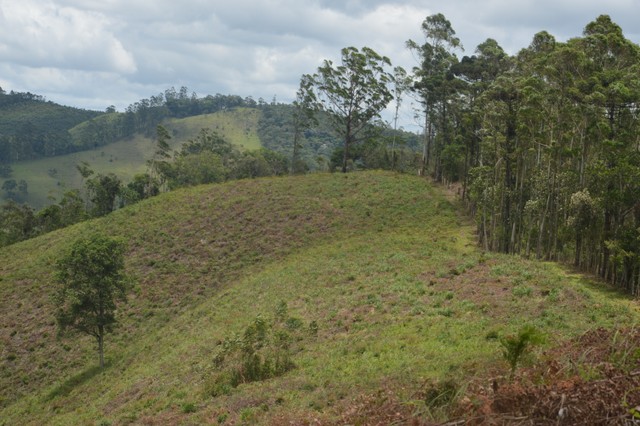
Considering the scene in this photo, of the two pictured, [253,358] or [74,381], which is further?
[74,381]

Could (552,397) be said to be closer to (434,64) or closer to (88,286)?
(88,286)

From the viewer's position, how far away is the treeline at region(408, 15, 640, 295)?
2669 centimetres

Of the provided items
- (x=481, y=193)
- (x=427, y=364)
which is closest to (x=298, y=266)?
(x=481, y=193)

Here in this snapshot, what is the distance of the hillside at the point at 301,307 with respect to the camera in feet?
52.4

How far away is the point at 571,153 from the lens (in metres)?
30.6

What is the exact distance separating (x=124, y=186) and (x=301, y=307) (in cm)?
6791

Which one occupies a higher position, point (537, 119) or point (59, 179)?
point (537, 119)

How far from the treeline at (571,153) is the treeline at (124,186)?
51.9 meters

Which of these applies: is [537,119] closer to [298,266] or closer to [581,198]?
[581,198]

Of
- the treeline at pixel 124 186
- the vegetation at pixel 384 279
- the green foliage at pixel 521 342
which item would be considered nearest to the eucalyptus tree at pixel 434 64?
the vegetation at pixel 384 279

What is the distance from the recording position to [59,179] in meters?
194

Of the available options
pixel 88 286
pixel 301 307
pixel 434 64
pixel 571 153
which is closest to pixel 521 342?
pixel 301 307

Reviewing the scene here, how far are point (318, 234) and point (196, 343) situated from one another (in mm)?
23281

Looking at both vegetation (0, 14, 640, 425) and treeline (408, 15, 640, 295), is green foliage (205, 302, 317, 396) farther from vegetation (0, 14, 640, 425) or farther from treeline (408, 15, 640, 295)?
treeline (408, 15, 640, 295)
